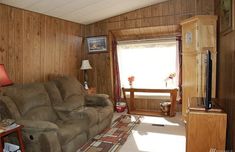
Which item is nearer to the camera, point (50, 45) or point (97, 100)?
point (97, 100)

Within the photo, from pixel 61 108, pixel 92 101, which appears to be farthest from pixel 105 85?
pixel 61 108

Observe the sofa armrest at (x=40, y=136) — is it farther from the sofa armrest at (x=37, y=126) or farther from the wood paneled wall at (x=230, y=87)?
the wood paneled wall at (x=230, y=87)

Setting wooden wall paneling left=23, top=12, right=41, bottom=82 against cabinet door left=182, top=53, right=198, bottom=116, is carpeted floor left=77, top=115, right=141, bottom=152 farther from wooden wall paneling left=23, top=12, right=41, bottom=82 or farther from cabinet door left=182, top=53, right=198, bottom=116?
wooden wall paneling left=23, top=12, right=41, bottom=82

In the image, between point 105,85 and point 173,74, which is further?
point 105,85

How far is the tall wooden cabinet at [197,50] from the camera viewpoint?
3436 millimetres

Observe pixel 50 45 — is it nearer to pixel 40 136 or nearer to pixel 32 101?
pixel 32 101

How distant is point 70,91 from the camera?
3.46m

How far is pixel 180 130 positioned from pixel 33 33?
3.30m

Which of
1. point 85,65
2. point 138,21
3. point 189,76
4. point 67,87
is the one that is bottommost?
point 67,87

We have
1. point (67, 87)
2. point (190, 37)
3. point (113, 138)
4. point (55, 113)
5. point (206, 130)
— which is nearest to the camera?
point (206, 130)

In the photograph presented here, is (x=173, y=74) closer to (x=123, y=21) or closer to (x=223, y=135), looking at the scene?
(x=123, y=21)

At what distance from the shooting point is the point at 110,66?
16.4 ft

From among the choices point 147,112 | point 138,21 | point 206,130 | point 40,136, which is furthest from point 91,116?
point 138,21

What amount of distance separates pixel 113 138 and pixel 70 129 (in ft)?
2.86
